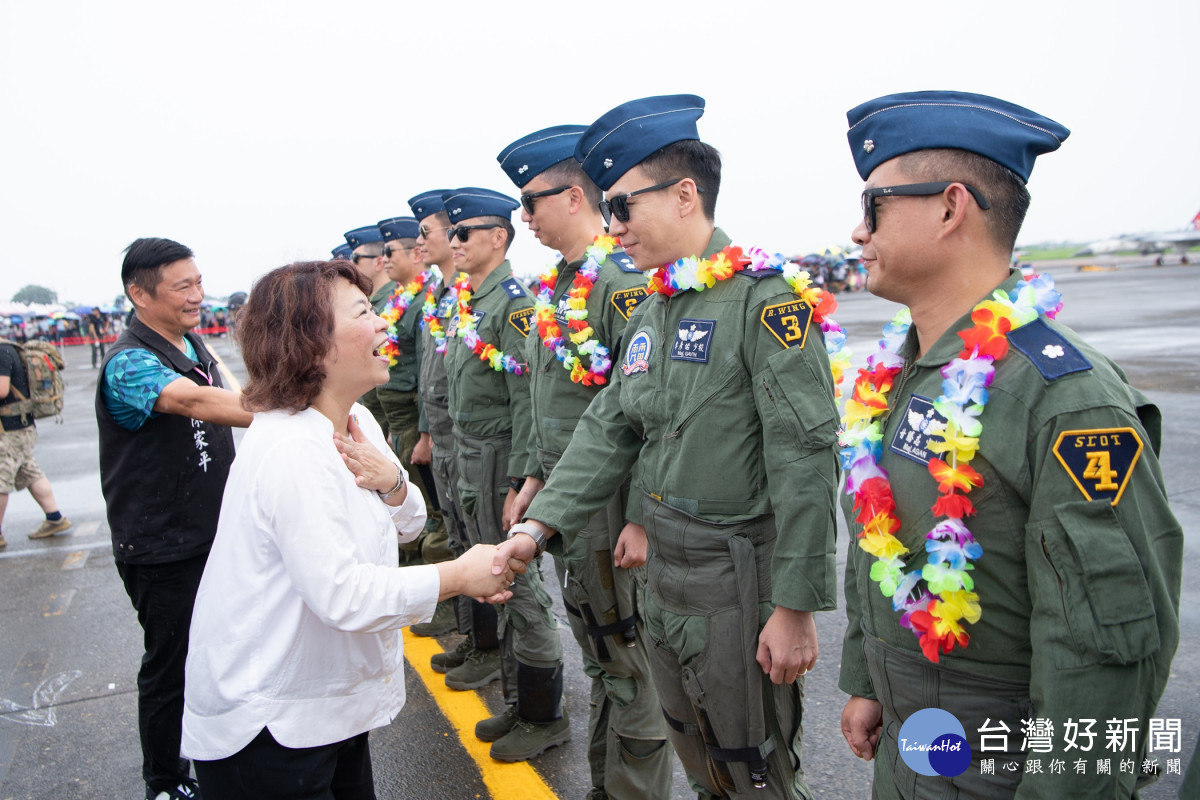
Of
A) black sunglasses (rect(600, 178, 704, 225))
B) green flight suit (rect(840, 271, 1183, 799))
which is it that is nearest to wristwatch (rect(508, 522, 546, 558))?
black sunglasses (rect(600, 178, 704, 225))

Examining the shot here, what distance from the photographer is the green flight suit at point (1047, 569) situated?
1.45 meters

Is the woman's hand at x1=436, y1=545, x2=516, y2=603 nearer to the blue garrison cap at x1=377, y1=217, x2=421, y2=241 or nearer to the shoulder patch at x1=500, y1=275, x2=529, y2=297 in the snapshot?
the shoulder patch at x1=500, y1=275, x2=529, y2=297

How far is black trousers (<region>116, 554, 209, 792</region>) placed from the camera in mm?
3385

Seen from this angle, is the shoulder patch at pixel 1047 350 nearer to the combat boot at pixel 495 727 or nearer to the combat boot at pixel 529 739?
the combat boot at pixel 529 739

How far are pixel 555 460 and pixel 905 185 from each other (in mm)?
2182

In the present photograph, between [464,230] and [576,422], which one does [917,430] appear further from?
[464,230]

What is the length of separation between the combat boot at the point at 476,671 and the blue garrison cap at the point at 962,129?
11.9ft

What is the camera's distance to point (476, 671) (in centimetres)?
462

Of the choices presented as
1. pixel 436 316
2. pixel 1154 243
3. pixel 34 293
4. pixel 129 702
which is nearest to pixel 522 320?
pixel 436 316

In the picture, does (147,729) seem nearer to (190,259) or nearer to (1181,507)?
(190,259)

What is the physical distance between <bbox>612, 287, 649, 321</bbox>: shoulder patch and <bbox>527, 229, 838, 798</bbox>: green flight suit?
0.79 metres

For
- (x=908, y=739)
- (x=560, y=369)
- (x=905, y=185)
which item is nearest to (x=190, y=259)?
(x=560, y=369)

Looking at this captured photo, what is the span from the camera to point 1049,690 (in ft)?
4.90

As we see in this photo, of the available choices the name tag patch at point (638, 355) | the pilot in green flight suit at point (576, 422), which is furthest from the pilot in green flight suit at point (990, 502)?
the pilot in green flight suit at point (576, 422)
